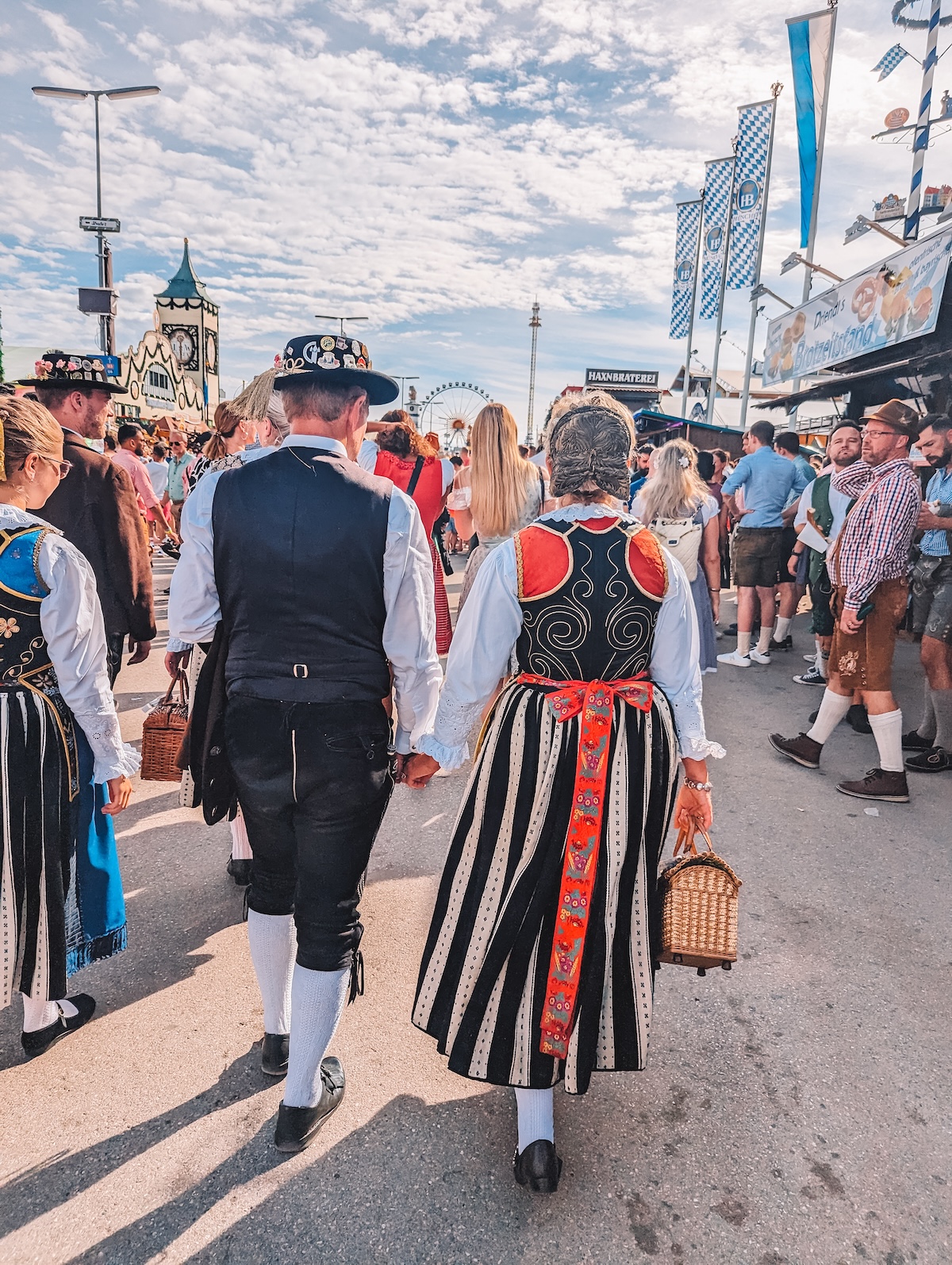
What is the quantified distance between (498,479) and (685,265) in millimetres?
21890

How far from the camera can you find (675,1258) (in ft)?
5.85

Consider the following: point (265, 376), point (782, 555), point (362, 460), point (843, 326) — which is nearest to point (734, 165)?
point (843, 326)

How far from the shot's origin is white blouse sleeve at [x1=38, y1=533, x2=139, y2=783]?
6.84 feet

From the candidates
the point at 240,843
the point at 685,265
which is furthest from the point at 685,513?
the point at 685,265

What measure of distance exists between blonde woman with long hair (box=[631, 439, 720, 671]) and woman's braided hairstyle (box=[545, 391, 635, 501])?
3474 mm

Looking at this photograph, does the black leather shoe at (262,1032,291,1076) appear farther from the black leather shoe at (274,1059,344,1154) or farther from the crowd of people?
the black leather shoe at (274,1059,344,1154)

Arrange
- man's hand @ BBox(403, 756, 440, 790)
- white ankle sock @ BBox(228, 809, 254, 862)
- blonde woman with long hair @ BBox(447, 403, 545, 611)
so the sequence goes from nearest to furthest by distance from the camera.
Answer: man's hand @ BBox(403, 756, 440, 790), white ankle sock @ BBox(228, 809, 254, 862), blonde woman with long hair @ BBox(447, 403, 545, 611)

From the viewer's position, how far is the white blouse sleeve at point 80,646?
82.1 inches

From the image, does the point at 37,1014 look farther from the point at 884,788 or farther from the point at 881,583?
the point at 881,583

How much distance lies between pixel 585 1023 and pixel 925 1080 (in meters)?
1.24

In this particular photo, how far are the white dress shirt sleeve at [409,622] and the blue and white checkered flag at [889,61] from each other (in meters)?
13.5

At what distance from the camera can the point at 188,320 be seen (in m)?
67.2

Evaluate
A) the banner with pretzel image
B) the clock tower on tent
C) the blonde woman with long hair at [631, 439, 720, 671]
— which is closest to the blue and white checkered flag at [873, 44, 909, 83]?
the banner with pretzel image

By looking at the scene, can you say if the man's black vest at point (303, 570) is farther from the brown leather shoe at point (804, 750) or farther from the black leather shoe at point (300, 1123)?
the brown leather shoe at point (804, 750)
